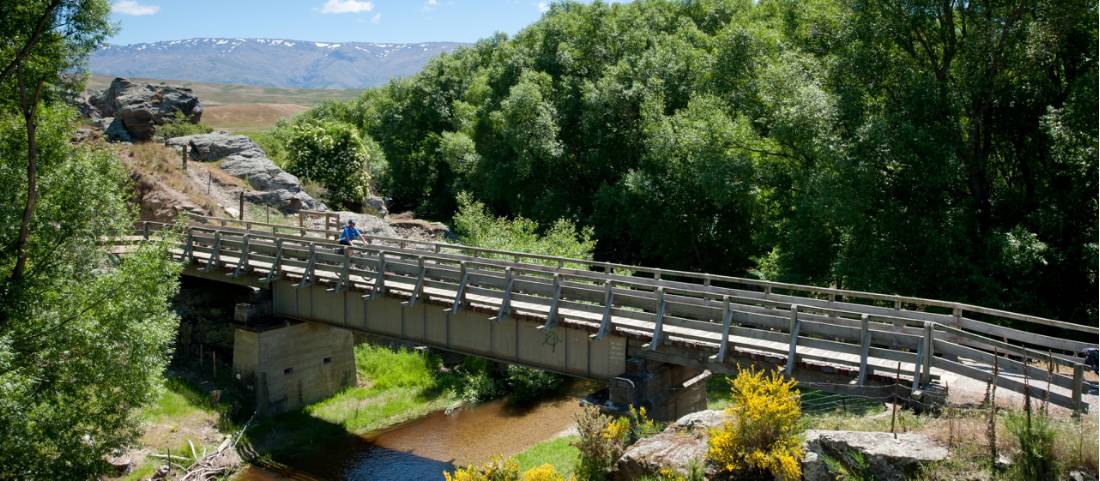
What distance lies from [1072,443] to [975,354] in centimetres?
371

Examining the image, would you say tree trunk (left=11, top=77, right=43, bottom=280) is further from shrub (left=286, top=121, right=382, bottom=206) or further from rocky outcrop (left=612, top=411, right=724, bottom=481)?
shrub (left=286, top=121, right=382, bottom=206)

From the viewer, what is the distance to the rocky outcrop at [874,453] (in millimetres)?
12320

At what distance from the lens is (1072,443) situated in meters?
11.5

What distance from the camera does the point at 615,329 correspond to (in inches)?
797

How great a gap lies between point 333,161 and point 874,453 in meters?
49.8

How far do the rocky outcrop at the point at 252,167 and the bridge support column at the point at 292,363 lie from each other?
2122 centimetres

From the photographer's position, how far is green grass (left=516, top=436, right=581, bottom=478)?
2312 centimetres

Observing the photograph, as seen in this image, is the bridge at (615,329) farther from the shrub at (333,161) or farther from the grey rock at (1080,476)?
the shrub at (333,161)

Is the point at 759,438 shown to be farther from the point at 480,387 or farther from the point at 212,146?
the point at 212,146

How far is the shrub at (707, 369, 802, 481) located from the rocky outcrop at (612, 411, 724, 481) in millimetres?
561

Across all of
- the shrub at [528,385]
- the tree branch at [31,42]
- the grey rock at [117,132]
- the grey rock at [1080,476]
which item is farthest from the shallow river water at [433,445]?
the grey rock at [117,132]

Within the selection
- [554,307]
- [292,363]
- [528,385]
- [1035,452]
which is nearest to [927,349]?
[1035,452]

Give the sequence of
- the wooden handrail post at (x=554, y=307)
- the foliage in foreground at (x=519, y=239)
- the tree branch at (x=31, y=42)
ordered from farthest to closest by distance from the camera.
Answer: the foliage in foreground at (x=519, y=239)
the wooden handrail post at (x=554, y=307)
the tree branch at (x=31, y=42)

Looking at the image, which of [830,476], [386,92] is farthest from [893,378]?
[386,92]
